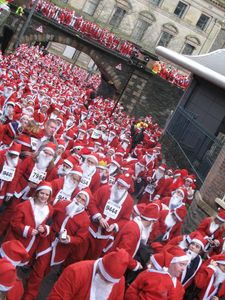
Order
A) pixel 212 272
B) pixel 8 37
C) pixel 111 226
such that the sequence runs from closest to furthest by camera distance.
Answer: pixel 212 272 → pixel 111 226 → pixel 8 37

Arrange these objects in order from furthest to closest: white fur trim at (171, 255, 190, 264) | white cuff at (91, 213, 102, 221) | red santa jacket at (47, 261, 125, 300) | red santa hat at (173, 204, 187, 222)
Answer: red santa hat at (173, 204, 187, 222), white cuff at (91, 213, 102, 221), white fur trim at (171, 255, 190, 264), red santa jacket at (47, 261, 125, 300)

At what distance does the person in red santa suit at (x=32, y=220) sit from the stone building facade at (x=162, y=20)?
141 ft

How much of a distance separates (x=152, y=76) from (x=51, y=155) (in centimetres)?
2297

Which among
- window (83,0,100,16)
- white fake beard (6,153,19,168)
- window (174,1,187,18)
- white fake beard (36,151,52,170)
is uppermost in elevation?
window (174,1,187,18)

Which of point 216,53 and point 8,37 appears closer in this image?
point 216,53

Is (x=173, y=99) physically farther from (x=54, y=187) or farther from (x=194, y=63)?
(x=54, y=187)

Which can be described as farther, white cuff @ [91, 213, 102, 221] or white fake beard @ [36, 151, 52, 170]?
white fake beard @ [36, 151, 52, 170]

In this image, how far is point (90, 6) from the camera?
4659cm

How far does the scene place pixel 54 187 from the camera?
280 inches

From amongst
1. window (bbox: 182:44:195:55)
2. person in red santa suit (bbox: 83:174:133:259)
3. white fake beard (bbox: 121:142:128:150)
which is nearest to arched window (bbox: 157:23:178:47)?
window (bbox: 182:44:195:55)

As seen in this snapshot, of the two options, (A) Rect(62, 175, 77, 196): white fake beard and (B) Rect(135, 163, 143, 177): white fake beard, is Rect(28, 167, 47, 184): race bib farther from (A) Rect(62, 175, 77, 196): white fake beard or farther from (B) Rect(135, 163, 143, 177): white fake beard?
(B) Rect(135, 163, 143, 177): white fake beard

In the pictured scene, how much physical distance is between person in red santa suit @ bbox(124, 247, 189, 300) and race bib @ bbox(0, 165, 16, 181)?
2.79m

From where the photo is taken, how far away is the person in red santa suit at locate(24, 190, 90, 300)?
610 centimetres

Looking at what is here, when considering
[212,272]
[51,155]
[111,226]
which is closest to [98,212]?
[111,226]
